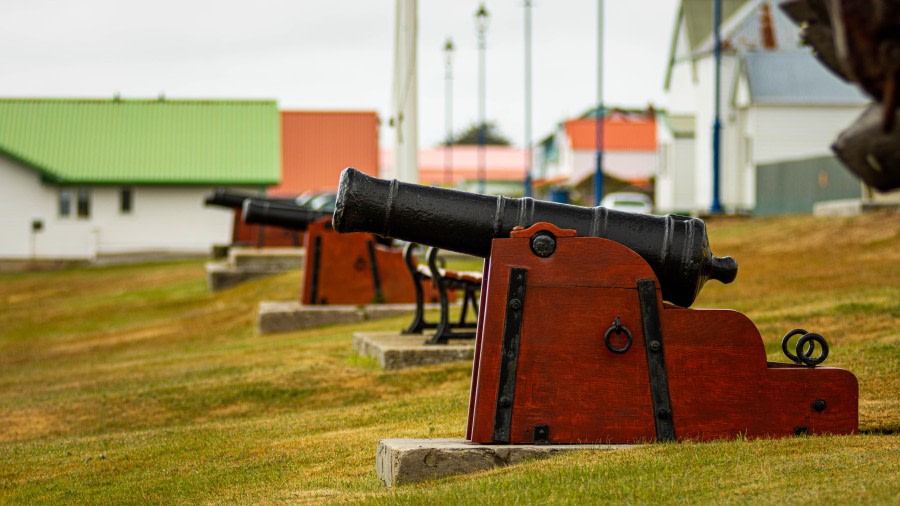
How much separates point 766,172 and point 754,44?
36.2 ft

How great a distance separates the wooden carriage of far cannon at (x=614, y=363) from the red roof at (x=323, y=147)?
180 feet

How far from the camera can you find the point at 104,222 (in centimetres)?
5247

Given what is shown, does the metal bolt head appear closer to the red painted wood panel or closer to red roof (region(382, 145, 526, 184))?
the red painted wood panel

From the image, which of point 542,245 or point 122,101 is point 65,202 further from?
point 542,245

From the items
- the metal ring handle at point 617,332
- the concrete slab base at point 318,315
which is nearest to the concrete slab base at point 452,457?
the metal ring handle at point 617,332

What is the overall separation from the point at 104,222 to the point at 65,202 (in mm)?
1632

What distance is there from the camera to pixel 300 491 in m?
7.11

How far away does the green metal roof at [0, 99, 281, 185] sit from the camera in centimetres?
5222

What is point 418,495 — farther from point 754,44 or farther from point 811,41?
point 754,44

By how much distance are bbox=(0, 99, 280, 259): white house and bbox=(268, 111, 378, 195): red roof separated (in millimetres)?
7618

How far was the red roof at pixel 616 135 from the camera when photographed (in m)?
94.7

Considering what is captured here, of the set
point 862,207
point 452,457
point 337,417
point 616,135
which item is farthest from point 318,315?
point 616,135

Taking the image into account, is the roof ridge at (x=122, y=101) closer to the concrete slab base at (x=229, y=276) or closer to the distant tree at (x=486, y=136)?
the concrete slab base at (x=229, y=276)

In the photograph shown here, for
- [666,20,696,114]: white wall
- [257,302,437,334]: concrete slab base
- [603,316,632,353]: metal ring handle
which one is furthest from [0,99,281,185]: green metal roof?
[603,316,632,353]: metal ring handle
